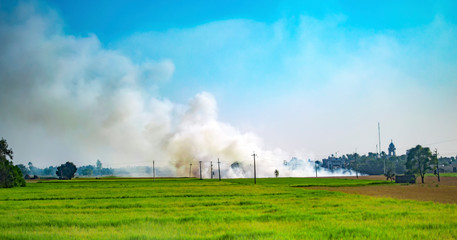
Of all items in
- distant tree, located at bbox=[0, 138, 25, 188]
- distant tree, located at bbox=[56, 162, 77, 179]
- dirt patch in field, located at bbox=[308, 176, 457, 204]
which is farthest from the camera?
distant tree, located at bbox=[56, 162, 77, 179]

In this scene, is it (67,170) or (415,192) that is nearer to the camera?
(415,192)

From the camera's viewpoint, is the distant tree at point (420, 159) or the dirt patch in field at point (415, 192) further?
the distant tree at point (420, 159)

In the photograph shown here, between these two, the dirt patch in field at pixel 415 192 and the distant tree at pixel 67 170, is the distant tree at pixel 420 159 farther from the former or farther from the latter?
the distant tree at pixel 67 170

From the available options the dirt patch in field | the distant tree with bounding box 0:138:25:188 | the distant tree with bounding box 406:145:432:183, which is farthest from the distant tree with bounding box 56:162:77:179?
the distant tree with bounding box 406:145:432:183

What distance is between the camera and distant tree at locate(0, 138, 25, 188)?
258 ft

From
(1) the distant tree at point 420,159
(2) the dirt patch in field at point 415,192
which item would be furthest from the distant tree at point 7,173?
(1) the distant tree at point 420,159

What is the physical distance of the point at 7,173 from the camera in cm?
7925

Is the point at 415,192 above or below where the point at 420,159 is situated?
below

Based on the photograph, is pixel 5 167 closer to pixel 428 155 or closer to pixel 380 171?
pixel 428 155

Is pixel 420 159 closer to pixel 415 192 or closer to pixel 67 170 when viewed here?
pixel 415 192

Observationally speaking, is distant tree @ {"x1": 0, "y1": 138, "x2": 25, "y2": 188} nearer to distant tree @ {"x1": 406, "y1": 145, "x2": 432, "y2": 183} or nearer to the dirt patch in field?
the dirt patch in field

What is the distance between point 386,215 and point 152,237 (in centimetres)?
1659

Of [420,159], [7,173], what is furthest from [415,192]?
[7,173]

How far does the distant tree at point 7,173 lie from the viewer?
7869 centimetres
